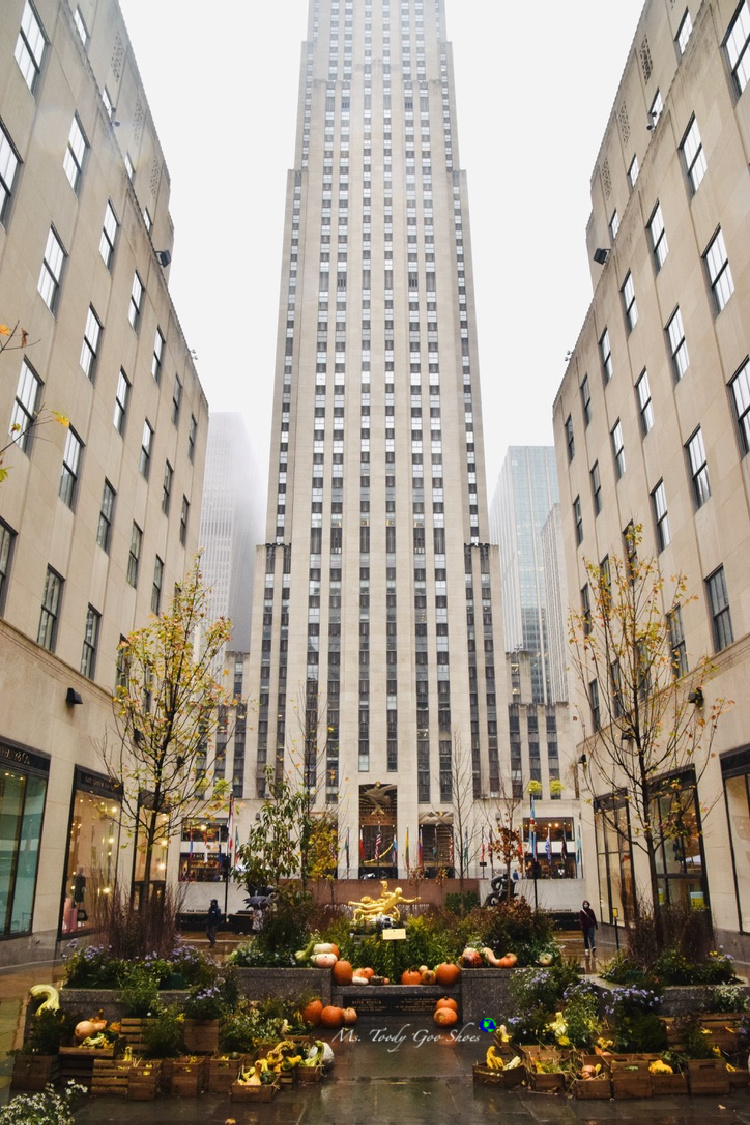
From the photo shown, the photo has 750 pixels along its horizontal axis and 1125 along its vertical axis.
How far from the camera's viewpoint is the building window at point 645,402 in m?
29.1

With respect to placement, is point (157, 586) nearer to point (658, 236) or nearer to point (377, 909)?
point (377, 909)

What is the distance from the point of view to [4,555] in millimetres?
21219

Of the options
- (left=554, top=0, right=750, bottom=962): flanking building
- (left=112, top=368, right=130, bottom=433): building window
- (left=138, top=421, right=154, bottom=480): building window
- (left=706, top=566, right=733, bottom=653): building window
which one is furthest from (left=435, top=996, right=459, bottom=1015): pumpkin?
(left=138, top=421, right=154, bottom=480): building window

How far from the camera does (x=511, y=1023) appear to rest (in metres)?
11.6

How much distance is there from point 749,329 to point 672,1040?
17143 millimetres

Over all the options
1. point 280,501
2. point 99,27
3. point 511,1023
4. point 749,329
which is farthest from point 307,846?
point 280,501

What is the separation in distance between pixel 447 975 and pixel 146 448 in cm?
2573

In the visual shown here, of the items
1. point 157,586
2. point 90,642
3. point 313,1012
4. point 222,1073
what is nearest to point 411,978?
point 313,1012

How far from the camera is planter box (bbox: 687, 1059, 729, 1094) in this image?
32.9 ft

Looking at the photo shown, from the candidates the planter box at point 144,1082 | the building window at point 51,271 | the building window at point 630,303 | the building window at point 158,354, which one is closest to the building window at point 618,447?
the building window at point 630,303

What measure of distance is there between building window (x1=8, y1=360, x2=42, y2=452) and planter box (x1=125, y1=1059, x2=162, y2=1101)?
1639cm

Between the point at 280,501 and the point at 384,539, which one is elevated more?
the point at 280,501

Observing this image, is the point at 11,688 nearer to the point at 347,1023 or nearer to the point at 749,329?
the point at 347,1023

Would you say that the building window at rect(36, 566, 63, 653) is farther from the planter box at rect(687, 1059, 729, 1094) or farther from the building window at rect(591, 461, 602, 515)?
the building window at rect(591, 461, 602, 515)
